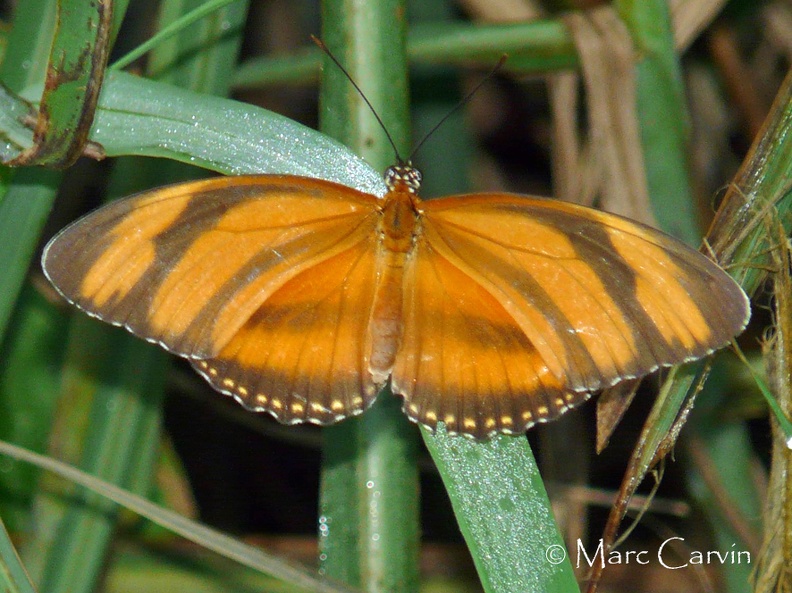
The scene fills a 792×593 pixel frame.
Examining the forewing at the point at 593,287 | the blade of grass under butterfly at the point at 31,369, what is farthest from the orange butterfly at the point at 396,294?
the blade of grass under butterfly at the point at 31,369

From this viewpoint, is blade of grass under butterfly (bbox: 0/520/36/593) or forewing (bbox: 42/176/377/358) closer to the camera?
blade of grass under butterfly (bbox: 0/520/36/593)

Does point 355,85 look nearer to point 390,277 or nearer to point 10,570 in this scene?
point 390,277

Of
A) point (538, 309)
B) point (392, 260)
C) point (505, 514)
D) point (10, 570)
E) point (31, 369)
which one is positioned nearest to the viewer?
point (10, 570)

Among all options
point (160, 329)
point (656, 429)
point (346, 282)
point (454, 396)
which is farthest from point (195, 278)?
point (656, 429)

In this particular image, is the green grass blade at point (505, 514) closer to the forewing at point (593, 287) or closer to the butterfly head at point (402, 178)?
the forewing at point (593, 287)

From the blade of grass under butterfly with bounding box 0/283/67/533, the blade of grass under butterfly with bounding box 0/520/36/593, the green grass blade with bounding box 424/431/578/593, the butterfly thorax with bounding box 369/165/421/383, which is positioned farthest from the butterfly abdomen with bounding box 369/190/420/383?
the blade of grass under butterfly with bounding box 0/283/67/533

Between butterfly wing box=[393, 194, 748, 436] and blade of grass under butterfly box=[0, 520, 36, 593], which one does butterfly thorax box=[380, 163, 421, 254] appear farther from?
blade of grass under butterfly box=[0, 520, 36, 593]

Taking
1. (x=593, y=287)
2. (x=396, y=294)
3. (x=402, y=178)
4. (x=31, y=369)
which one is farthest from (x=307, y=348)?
(x=31, y=369)
